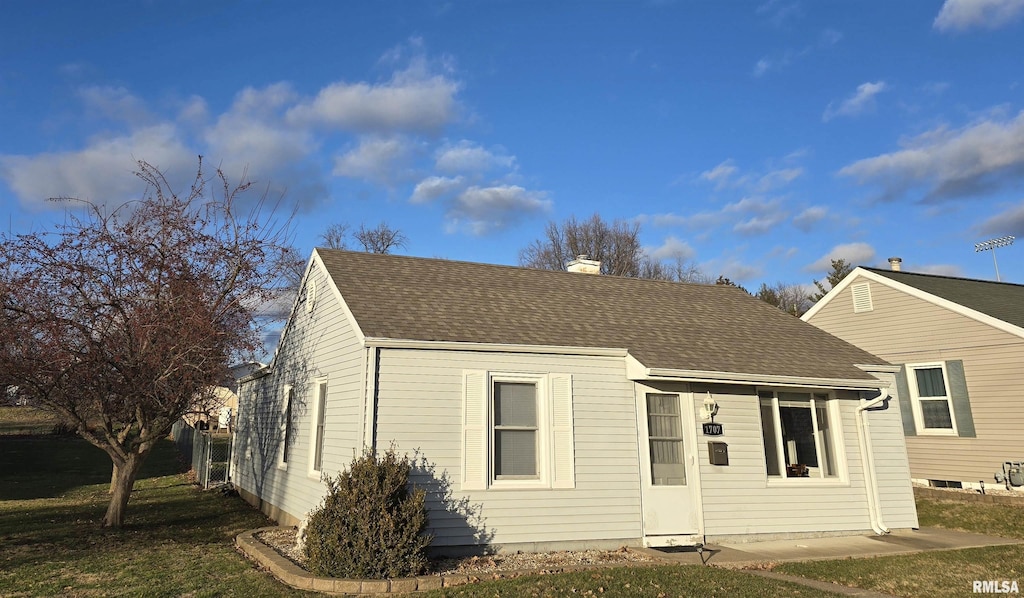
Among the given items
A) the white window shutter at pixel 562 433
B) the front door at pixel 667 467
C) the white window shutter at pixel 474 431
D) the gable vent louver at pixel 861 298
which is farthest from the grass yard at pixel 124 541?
the gable vent louver at pixel 861 298

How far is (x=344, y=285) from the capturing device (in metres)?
11.0

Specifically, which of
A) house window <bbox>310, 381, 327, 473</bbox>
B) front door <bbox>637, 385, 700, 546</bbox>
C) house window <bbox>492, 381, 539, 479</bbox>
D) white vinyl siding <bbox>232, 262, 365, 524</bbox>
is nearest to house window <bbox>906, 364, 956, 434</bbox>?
front door <bbox>637, 385, 700, 546</bbox>

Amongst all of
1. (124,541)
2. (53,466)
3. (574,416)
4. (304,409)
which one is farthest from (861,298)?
(53,466)

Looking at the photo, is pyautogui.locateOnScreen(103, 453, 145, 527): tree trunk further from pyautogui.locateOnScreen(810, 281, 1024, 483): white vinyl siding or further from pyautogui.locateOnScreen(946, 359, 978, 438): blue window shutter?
pyautogui.locateOnScreen(946, 359, 978, 438): blue window shutter

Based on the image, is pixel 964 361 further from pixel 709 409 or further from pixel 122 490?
pixel 122 490

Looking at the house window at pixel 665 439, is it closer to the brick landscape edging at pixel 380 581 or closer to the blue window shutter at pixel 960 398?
the brick landscape edging at pixel 380 581

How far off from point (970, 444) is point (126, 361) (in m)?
18.4

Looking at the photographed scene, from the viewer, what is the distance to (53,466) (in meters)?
23.0

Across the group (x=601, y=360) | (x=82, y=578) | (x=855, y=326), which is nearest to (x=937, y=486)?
(x=855, y=326)

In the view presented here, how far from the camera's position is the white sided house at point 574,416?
9.29m

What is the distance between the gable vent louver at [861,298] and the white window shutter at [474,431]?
43.5 feet

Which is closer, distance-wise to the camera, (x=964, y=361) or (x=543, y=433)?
(x=543, y=433)

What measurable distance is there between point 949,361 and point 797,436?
22.5ft

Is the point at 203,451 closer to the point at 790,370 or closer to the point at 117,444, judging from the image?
the point at 117,444
